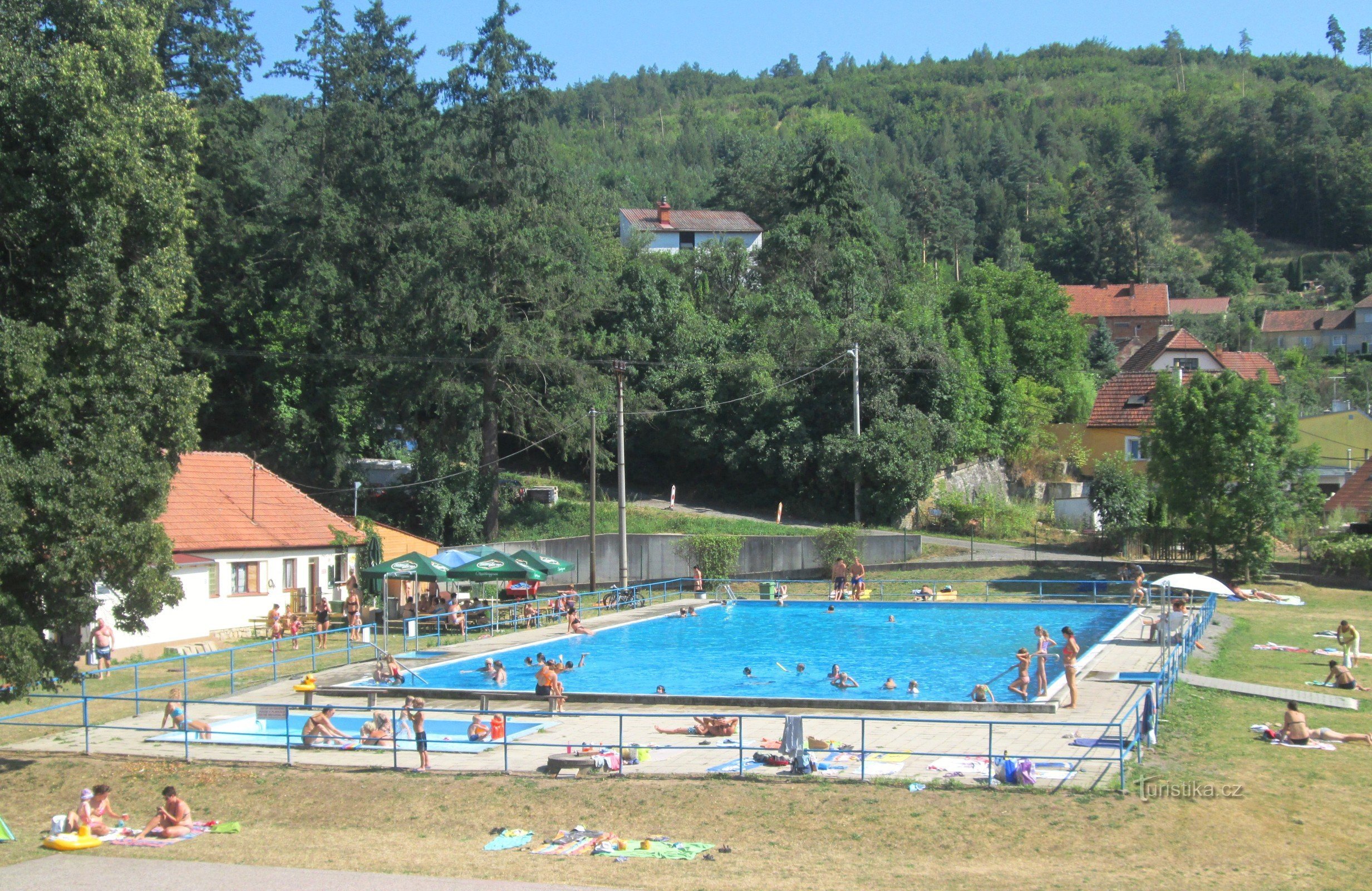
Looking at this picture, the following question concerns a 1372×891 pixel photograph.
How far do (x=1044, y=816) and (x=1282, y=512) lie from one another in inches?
977

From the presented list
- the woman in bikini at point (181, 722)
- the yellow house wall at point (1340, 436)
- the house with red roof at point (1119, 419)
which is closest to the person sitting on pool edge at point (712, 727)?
the woman in bikini at point (181, 722)

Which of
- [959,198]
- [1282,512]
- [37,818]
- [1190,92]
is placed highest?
[1190,92]

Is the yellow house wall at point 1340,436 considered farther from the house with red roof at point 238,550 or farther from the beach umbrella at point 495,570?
the house with red roof at point 238,550

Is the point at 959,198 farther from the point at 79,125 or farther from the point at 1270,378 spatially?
the point at 79,125

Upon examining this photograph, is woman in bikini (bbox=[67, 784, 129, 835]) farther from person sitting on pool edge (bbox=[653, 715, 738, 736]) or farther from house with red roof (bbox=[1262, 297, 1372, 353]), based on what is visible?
house with red roof (bbox=[1262, 297, 1372, 353])

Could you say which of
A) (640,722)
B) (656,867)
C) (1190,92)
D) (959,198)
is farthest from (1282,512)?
(1190,92)

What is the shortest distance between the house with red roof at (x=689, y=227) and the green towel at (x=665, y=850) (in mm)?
70546

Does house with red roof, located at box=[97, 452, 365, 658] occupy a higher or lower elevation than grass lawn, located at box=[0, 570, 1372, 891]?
higher

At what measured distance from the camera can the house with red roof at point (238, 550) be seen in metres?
28.5

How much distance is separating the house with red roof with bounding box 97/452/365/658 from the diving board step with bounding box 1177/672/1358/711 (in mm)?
22460

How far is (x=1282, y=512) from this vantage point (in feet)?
110

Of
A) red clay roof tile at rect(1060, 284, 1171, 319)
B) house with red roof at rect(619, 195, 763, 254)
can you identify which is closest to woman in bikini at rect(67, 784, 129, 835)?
house with red roof at rect(619, 195, 763, 254)

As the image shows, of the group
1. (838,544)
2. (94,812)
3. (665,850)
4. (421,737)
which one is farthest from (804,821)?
(838,544)

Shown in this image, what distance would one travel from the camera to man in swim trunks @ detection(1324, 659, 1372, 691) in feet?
66.9
